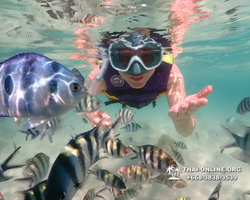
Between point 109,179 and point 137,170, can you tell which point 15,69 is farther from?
point 137,170

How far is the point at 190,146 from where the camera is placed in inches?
471

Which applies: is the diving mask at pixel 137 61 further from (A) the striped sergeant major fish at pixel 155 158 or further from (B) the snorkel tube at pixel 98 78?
(A) the striped sergeant major fish at pixel 155 158

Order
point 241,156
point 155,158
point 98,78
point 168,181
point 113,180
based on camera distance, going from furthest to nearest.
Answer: point 168,181 → point 98,78 → point 113,180 → point 241,156 → point 155,158

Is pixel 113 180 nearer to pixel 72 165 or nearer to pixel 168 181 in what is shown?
pixel 168 181

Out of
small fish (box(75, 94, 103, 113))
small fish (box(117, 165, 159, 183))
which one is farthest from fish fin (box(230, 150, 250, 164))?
small fish (box(75, 94, 103, 113))

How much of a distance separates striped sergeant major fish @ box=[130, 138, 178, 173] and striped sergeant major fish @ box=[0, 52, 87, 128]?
Answer: 225 cm

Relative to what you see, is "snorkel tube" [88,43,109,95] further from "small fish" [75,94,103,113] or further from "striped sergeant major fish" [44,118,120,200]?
"striped sergeant major fish" [44,118,120,200]

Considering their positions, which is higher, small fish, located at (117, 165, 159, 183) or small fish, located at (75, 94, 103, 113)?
small fish, located at (75, 94, 103, 113)

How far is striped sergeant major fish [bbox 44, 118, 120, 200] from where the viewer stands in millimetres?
1482

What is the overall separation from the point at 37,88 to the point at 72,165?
0.79m

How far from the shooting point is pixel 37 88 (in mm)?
1580

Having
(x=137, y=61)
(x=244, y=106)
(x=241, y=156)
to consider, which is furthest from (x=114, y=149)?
(x=244, y=106)

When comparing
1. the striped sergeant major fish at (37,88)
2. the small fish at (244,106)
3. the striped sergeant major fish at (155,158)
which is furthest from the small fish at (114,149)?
the small fish at (244,106)

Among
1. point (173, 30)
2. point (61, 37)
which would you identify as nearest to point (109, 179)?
point (173, 30)
